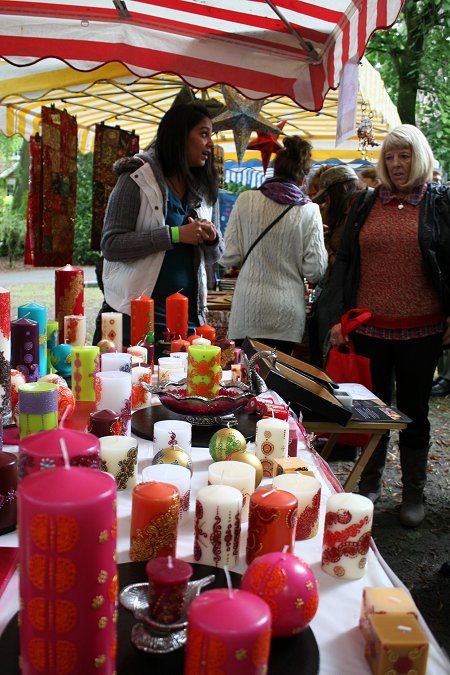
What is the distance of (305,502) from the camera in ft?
3.38

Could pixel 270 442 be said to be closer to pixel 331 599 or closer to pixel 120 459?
pixel 120 459

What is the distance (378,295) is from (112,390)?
4.62 feet

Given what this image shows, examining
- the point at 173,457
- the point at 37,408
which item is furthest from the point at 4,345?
the point at 173,457

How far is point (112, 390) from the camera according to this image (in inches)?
57.2

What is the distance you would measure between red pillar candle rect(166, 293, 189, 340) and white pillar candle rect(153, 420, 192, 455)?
112 cm

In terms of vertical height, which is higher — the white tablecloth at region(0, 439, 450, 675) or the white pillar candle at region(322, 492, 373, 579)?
the white pillar candle at region(322, 492, 373, 579)

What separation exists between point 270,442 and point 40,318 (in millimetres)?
778

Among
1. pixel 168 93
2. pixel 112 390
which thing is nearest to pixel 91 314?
pixel 168 93

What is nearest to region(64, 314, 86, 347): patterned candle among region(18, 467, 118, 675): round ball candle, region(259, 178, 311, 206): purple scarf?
region(259, 178, 311, 206): purple scarf

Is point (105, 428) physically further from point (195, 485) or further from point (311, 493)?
point (311, 493)

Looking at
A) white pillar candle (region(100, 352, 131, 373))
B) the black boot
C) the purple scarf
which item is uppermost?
the purple scarf

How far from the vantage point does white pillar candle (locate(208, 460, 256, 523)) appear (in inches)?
41.7

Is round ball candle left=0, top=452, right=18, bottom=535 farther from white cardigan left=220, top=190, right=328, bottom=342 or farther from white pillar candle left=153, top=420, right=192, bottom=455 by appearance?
white cardigan left=220, top=190, right=328, bottom=342

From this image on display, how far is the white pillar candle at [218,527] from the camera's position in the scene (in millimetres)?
916
